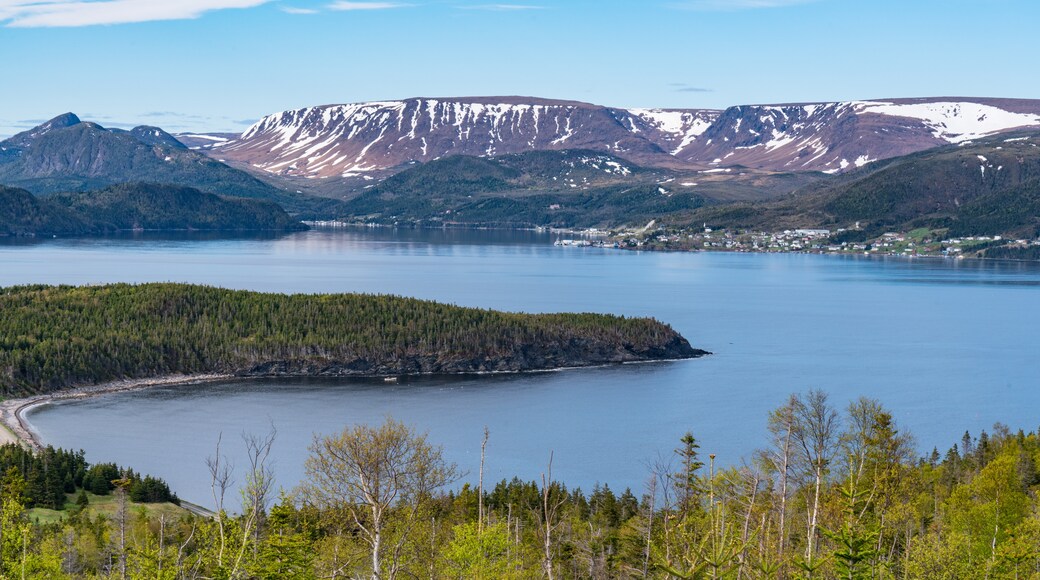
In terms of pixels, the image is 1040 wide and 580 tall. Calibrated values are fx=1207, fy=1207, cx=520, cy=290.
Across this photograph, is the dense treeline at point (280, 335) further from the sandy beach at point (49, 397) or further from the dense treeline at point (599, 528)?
the dense treeline at point (599, 528)

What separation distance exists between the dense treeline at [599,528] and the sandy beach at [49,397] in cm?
1991

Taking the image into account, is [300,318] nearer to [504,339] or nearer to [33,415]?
[504,339]

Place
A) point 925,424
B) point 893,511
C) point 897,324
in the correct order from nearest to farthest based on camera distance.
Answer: point 893,511 → point 925,424 → point 897,324

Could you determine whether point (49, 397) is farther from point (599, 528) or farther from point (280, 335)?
point (599, 528)

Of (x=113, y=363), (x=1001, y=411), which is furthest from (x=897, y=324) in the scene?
(x=113, y=363)

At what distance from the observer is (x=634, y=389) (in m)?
78.1

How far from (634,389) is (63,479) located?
3943 cm

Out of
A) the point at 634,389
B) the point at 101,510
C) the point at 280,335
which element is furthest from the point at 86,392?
the point at 634,389

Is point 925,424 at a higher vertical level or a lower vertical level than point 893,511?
lower

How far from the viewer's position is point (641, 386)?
260 feet

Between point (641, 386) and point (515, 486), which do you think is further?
point (641, 386)

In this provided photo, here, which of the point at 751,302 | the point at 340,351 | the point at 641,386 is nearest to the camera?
the point at 641,386

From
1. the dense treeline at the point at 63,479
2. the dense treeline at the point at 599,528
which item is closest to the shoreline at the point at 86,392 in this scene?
the dense treeline at the point at 63,479

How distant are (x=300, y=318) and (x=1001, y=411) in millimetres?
49015
